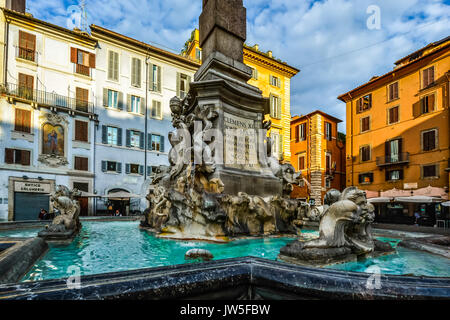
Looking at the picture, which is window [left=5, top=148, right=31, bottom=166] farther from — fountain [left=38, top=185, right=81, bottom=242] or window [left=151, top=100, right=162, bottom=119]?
fountain [left=38, top=185, right=81, bottom=242]

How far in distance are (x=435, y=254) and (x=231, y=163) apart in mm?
4118

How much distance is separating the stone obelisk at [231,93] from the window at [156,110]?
20.2 metres

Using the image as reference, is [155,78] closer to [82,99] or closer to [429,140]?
[82,99]

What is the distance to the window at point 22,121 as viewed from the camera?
20719 millimetres

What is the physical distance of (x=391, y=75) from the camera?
28.2 meters

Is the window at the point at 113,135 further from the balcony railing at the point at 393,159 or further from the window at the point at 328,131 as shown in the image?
the balcony railing at the point at 393,159

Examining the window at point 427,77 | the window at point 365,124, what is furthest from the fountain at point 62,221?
the window at point 365,124

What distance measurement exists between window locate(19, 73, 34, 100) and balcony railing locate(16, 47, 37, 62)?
1.46m

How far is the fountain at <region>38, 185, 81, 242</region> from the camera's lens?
14.9 feet

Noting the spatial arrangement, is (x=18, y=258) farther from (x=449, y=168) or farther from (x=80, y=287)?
(x=449, y=168)

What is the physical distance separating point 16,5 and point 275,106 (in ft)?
87.3

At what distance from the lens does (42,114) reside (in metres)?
21.8

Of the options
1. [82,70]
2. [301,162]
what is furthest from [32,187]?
[301,162]
